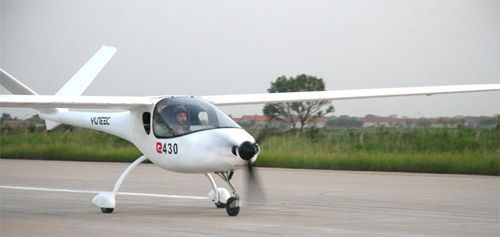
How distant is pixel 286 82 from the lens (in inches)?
1436

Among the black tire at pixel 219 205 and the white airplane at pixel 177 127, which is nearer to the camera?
the white airplane at pixel 177 127

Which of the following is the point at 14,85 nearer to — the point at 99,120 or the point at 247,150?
the point at 99,120

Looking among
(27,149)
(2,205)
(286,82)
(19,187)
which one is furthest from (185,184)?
(286,82)

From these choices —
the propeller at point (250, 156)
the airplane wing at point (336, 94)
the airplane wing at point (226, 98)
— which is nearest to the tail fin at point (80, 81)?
the airplane wing at point (226, 98)

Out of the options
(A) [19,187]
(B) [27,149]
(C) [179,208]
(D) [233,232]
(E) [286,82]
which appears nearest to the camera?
(D) [233,232]

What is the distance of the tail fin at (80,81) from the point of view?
43.6ft

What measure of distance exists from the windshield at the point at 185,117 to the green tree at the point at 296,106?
14874mm

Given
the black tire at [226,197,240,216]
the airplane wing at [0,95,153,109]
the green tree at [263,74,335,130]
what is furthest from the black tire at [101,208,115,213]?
the green tree at [263,74,335,130]

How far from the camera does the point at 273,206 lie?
12.2 m

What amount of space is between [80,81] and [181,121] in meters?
5.62

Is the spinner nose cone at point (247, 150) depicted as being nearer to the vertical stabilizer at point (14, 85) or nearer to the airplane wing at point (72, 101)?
the airplane wing at point (72, 101)

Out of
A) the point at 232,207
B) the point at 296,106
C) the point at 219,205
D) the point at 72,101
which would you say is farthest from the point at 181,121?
the point at 296,106

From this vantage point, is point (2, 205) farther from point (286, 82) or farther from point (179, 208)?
point (286, 82)

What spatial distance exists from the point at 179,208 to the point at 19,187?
6.38 m
